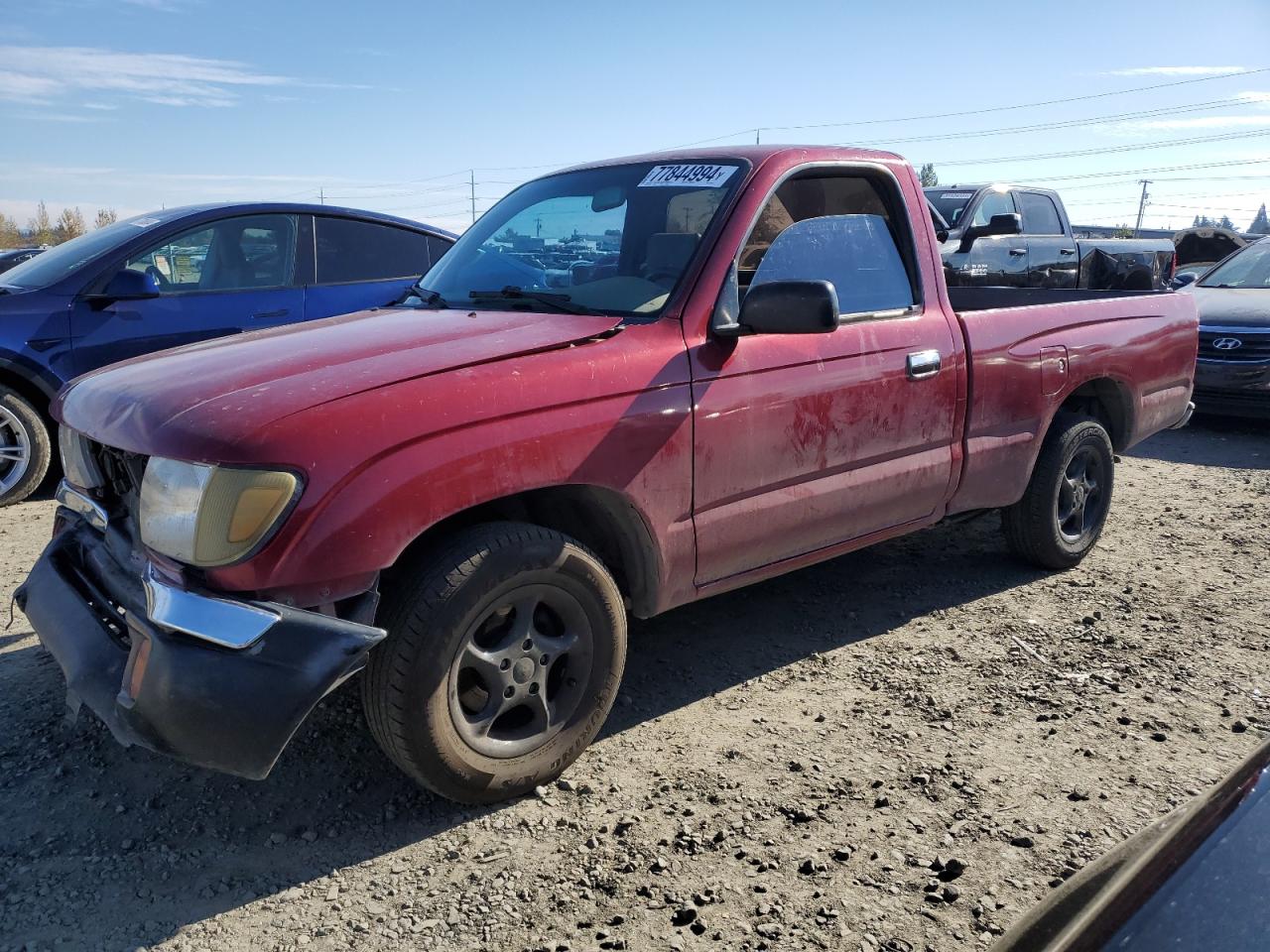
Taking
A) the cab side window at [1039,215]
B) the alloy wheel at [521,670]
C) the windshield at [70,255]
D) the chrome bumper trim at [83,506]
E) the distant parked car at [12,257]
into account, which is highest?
the cab side window at [1039,215]

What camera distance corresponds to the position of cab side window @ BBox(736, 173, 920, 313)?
11.4ft

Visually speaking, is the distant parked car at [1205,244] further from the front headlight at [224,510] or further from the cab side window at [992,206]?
the front headlight at [224,510]

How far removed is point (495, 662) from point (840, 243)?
6.82 ft

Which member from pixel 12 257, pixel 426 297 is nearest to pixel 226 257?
pixel 426 297

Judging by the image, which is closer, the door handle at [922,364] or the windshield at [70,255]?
the door handle at [922,364]

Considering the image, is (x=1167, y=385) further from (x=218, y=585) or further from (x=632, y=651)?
(x=218, y=585)

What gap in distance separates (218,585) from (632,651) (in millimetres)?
1887

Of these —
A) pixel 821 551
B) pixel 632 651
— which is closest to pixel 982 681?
pixel 821 551

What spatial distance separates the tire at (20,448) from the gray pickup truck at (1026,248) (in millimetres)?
7758

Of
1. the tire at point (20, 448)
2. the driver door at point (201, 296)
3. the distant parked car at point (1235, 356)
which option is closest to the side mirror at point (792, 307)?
the driver door at point (201, 296)

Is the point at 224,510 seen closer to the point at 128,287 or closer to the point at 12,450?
the point at 128,287

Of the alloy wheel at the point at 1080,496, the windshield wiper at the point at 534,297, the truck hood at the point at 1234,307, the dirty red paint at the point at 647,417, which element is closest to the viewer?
the dirty red paint at the point at 647,417

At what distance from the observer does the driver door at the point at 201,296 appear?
18.5 feet

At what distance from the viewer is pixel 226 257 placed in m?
6.02
